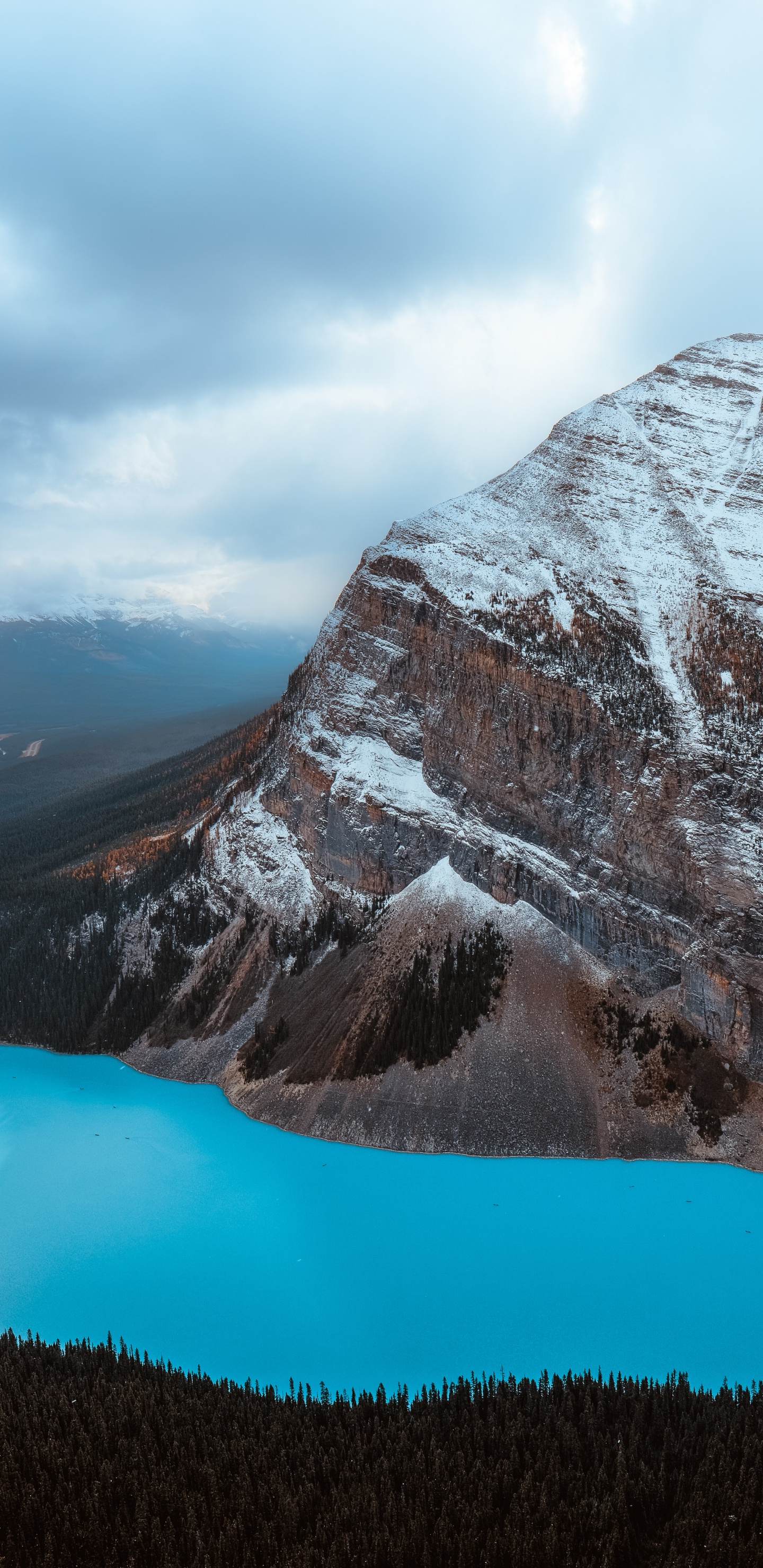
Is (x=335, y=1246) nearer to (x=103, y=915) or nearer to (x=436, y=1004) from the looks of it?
(x=436, y=1004)

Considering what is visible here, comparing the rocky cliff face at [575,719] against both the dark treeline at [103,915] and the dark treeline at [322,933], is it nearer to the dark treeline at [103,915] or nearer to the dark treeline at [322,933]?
the dark treeline at [322,933]

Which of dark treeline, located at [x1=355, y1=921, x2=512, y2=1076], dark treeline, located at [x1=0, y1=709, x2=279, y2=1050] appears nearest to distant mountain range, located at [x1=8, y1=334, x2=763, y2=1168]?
dark treeline, located at [x1=355, y1=921, x2=512, y2=1076]

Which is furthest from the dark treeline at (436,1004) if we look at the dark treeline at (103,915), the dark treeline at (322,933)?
the dark treeline at (103,915)

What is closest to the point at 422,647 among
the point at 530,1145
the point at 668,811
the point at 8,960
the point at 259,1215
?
the point at 668,811

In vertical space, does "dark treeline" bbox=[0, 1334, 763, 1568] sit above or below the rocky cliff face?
below

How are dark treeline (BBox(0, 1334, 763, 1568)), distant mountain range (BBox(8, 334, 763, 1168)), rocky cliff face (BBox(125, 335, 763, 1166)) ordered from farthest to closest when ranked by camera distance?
rocky cliff face (BBox(125, 335, 763, 1166)) < distant mountain range (BBox(8, 334, 763, 1168)) < dark treeline (BBox(0, 1334, 763, 1568))

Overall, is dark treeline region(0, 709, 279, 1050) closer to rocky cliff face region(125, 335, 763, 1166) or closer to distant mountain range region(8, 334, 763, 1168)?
distant mountain range region(8, 334, 763, 1168)

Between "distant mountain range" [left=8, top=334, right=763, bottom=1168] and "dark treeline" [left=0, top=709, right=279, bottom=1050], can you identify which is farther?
"dark treeline" [left=0, top=709, right=279, bottom=1050]
